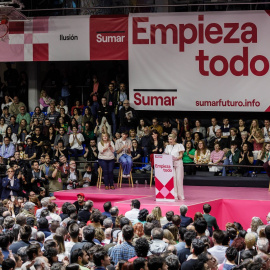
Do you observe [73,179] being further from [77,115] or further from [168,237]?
[168,237]

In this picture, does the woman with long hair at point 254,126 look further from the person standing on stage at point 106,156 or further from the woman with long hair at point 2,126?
the woman with long hair at point 2,126

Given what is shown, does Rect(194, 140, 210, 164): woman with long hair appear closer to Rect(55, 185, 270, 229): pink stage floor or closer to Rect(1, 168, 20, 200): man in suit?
Rect(55, 185, 270, 229): pink stage floor

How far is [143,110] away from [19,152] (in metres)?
3.78

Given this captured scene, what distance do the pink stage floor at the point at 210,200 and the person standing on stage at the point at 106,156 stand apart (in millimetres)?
419

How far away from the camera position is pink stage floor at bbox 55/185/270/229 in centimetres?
1412

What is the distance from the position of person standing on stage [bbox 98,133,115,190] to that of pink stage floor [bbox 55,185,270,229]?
16.5 inches

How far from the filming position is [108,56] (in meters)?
18.5

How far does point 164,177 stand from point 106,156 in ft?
7.10

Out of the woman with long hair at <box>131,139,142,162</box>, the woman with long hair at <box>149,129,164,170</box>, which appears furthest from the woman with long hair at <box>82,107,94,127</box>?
the woman with long hair at <box>149,129,164,170</box>

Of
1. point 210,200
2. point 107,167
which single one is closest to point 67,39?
point 107,167

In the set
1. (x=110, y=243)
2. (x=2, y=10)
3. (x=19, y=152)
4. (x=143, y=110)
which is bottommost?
(x=110, y=243)

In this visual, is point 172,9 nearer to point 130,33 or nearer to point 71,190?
point 130,33

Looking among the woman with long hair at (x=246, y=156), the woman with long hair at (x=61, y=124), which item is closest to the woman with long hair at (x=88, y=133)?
the woman with long hair at (x=61, y=124)

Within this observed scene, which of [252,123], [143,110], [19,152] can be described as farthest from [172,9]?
[19,152]
